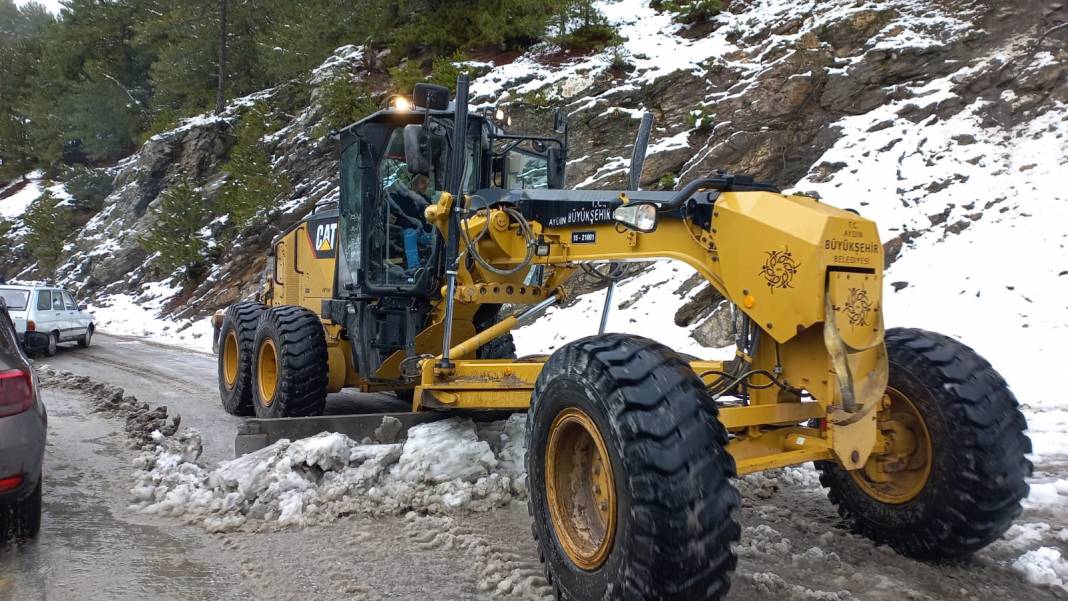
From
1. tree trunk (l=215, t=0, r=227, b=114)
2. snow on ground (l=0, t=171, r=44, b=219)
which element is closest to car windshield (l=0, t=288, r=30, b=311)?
tree trunk (l=215, t=0, r=227, b=114)

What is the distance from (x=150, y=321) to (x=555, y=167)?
67.4 feet

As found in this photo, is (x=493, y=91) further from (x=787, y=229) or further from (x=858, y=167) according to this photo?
(x=787, y=229)

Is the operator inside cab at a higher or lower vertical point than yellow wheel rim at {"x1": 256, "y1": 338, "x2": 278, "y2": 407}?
higher

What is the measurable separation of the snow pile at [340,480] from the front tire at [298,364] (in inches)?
49.1

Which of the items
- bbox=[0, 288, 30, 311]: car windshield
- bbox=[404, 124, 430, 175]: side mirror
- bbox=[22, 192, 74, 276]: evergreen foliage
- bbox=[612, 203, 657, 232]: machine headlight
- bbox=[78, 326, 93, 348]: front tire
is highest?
bbox=[22, 192, 74, 276]: evergreen foliage

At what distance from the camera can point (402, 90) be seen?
19156mm

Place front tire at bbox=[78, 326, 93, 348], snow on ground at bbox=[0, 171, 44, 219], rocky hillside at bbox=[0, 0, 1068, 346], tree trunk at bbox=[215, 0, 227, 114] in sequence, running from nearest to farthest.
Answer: rocky hillside at bbox=[0, 0, 1068, 346], front tire at bbox=[78, 326, 93, 348], tree trunk at bbox=[215, 0, 227, 114], snow on ground at bbox=[0, 171, 44, 219]

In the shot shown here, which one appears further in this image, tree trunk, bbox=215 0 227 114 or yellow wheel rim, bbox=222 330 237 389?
tree trunk, bbox=215 0 227 114

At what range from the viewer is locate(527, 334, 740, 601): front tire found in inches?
105

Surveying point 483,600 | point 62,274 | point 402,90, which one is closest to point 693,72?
point 402,90

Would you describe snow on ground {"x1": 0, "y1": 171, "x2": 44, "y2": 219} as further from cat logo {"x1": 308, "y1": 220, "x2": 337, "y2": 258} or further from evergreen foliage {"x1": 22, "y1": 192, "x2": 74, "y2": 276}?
cat logo {"x1": 308, "y1": 220, "x2": 337, "y2": 258}

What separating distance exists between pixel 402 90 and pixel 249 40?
53.7 feet

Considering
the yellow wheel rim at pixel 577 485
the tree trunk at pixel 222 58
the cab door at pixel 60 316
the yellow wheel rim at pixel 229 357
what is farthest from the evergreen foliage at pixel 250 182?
the yellow wheel rim at pixel 577 485

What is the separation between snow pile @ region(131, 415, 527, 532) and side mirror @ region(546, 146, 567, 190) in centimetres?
243
